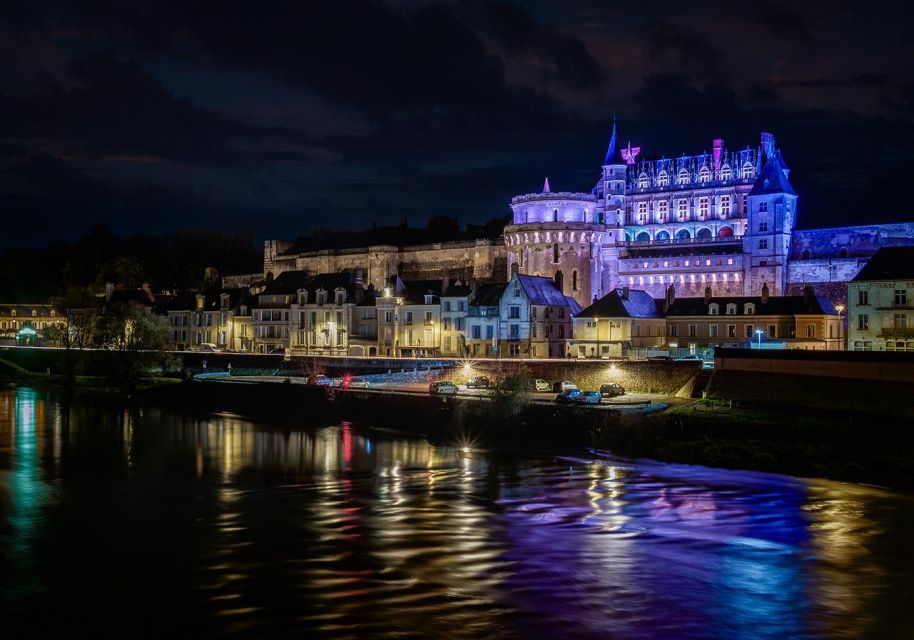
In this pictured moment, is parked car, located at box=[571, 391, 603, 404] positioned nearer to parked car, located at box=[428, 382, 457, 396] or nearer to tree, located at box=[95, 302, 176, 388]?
parked car, located at box=[428, 382, 457, 396]

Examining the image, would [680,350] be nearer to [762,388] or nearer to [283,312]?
[762,388]

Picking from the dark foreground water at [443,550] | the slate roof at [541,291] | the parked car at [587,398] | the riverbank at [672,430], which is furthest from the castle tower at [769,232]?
the dark foreground water at [443,550]

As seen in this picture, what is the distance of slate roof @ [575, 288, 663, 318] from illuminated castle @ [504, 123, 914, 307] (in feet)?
63.4

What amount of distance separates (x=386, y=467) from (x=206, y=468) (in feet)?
23.6

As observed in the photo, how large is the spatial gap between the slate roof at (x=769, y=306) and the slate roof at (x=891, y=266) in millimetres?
3826

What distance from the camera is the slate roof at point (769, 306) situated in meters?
62.3

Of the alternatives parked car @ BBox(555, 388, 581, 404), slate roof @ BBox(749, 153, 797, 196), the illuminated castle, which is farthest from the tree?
slate roof @ BBox(749, 153, 797, 196)

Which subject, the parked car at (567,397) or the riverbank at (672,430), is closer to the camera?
the riverbank at (672,430)

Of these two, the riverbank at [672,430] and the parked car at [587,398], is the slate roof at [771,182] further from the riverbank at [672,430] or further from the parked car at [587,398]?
the parked car at [587,398]

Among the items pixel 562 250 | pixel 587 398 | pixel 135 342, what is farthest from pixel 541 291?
pixel 135 342

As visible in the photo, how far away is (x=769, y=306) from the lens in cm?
6344

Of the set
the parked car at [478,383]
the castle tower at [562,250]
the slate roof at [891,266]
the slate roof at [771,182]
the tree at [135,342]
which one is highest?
the slate roof at [771,182]

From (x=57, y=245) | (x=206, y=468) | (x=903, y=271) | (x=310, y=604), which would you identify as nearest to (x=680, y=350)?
(x=903, y=271)

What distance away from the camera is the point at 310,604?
20438 millimetres
